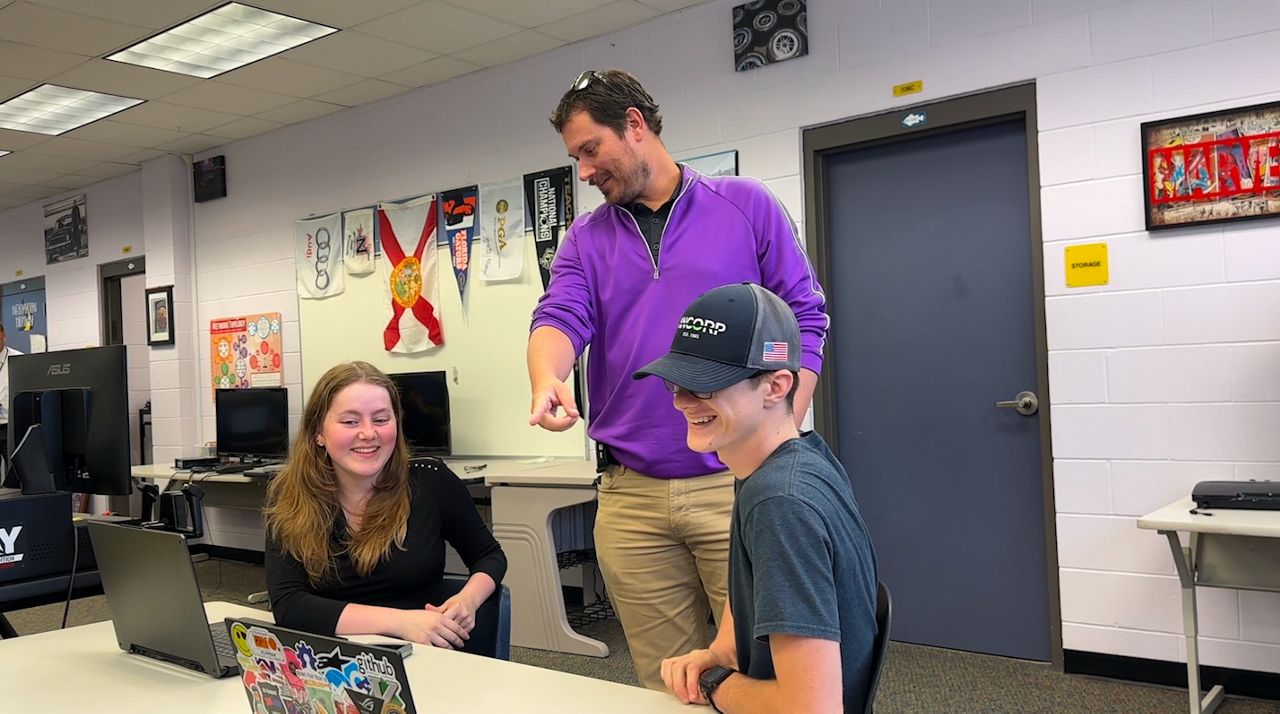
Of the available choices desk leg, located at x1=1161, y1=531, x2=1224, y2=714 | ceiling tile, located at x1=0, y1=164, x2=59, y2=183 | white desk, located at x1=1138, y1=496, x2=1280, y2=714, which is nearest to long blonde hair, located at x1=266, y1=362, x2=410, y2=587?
white desk, located at x1=1138, y1=496, x2=1280, y2=714

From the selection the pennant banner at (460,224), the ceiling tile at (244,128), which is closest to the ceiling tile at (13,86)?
the ceiling tile at (244,128)

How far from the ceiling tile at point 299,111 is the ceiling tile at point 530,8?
1795 millimetres

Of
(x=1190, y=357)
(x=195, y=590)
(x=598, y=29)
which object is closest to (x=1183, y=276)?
(x=1190, y=357)

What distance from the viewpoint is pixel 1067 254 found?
3.44m

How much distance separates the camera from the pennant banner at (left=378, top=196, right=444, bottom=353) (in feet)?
17.7

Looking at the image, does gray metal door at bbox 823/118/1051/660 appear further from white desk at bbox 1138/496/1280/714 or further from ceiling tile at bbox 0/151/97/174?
ceiling tile at bbox 0/151/97/174

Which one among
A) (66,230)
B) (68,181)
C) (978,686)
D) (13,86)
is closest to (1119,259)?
(978,686)

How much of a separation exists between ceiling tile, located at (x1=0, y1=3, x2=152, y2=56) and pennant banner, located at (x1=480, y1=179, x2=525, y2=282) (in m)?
1.72

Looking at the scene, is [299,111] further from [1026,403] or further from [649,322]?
[649,322]

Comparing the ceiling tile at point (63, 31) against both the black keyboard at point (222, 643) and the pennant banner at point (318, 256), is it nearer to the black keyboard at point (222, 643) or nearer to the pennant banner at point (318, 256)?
the pennant banner at point (318, 256)

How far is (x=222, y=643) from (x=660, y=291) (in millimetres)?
1004

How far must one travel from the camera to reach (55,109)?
5.70 meters

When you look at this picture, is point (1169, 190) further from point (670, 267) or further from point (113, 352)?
point (113, 352)

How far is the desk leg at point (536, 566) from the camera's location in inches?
158
